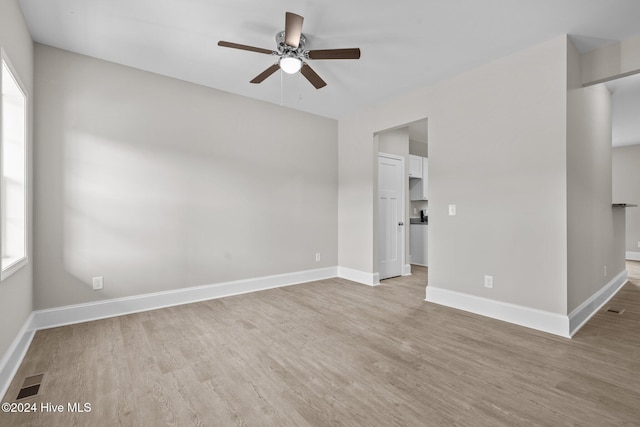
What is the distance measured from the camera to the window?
2355 millimetres

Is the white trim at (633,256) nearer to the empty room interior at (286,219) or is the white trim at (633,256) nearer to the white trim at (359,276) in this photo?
A: the empty room interior at (286,219)

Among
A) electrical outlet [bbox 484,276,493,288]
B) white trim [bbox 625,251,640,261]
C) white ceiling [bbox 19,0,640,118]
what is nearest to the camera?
white ceiling [bbox 19,0,640,118]

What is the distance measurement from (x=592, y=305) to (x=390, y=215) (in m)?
2.72

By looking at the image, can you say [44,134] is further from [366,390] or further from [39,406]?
[366,390]

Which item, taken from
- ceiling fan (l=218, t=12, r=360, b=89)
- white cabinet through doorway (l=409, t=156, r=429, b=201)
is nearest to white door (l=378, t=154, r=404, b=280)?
white cabinet through doorway (l=409, t=156, r=429, b=201)

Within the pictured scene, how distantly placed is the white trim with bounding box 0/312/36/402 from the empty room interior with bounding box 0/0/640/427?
0.02 metres

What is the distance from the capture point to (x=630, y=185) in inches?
271

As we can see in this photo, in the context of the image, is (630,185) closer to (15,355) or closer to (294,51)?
(294,51)

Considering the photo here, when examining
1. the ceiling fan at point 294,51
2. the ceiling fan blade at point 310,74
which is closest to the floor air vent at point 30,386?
the ceiling fan at point 294,51

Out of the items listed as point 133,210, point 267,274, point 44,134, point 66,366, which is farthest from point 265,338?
point 44,134

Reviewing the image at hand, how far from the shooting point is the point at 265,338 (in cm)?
258

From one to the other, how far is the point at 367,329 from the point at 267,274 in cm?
194

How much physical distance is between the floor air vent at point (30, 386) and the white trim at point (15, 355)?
0.25 feet

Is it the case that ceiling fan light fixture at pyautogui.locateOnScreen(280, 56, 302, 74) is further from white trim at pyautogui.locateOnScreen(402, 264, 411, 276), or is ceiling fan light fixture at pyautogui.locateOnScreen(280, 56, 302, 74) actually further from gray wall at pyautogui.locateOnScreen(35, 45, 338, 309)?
white trim at pyautogui.locateOnScreen(402, 264, 411, 276)
